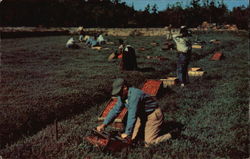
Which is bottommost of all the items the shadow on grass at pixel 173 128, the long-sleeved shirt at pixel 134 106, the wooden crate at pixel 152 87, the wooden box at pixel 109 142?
the shadow on grass at pixel 173 128

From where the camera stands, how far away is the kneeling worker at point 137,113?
5832 millimetres

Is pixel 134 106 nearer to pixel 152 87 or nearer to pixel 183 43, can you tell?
pixel 152 87

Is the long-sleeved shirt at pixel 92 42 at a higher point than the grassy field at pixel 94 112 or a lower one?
higher

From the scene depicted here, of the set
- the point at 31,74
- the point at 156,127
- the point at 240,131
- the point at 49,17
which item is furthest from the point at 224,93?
the point at 49,17

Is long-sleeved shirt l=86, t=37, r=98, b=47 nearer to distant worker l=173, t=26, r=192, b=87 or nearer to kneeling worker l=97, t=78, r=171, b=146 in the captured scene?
distant worker l=173, t=26, r=192, b=87

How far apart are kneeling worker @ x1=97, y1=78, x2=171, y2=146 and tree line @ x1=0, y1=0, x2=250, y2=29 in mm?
48451

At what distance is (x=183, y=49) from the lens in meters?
12.0

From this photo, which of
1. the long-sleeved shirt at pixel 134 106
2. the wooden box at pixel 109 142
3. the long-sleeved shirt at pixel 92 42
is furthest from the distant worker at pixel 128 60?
the long-sleeved shirt at pixel 92 42

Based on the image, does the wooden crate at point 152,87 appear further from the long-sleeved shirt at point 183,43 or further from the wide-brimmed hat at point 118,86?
the wide-brimmed hat at point 118,86

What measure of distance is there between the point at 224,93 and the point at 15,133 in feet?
24.7

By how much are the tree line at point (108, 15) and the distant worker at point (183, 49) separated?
44.0 meters

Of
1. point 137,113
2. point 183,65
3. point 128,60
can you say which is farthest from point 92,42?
point 137,113

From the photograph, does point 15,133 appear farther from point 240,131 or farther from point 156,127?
point 240,131

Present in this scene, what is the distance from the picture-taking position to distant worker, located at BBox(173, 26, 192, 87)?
39.2 feet
